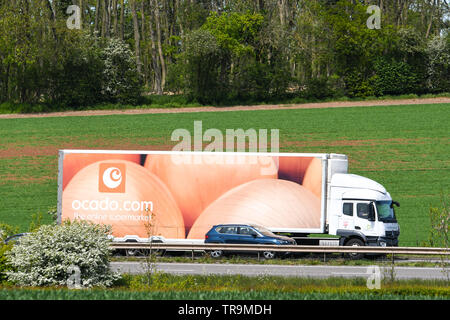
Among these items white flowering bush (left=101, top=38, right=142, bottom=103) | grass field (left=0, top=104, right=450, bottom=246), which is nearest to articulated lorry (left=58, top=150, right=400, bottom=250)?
grass field (left=0, top=104, right=450, bottom=246)

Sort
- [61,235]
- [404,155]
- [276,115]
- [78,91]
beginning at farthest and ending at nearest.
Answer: [78,91] → [276,115] → [404,155] → [61,235]

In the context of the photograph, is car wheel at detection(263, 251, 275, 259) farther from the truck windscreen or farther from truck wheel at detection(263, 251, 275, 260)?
the truck windscreen

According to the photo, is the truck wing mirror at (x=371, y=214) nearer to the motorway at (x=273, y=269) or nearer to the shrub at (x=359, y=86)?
the motorway at (x=273, y=269)

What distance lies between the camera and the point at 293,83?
5909cm

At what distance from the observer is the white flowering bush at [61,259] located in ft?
44.1

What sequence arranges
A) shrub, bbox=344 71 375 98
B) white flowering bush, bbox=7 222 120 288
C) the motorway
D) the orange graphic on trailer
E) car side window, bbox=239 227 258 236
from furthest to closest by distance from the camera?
shrub, bbox=344 71 375 98
the orange graphic on trailer
car side window, bbox=239 227 258 236
the motorway
white flowering bush, bbox=7 222 120 288

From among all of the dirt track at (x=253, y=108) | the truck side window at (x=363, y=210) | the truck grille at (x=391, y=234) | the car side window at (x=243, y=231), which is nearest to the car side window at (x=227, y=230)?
the car side window at (x=243, y=231)

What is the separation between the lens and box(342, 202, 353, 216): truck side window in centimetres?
2327

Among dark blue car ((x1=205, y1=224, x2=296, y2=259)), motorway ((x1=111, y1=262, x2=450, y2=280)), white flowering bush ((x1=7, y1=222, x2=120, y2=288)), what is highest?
white flowering bush ((x1=7, y1=222, x2=120, y2=288))

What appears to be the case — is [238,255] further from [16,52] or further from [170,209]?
[16,52]

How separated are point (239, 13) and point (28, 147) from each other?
29.7 meters

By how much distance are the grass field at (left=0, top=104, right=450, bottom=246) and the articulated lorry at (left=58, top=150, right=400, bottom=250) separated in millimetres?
5737

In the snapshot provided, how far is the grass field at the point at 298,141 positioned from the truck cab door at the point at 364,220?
5506mm
